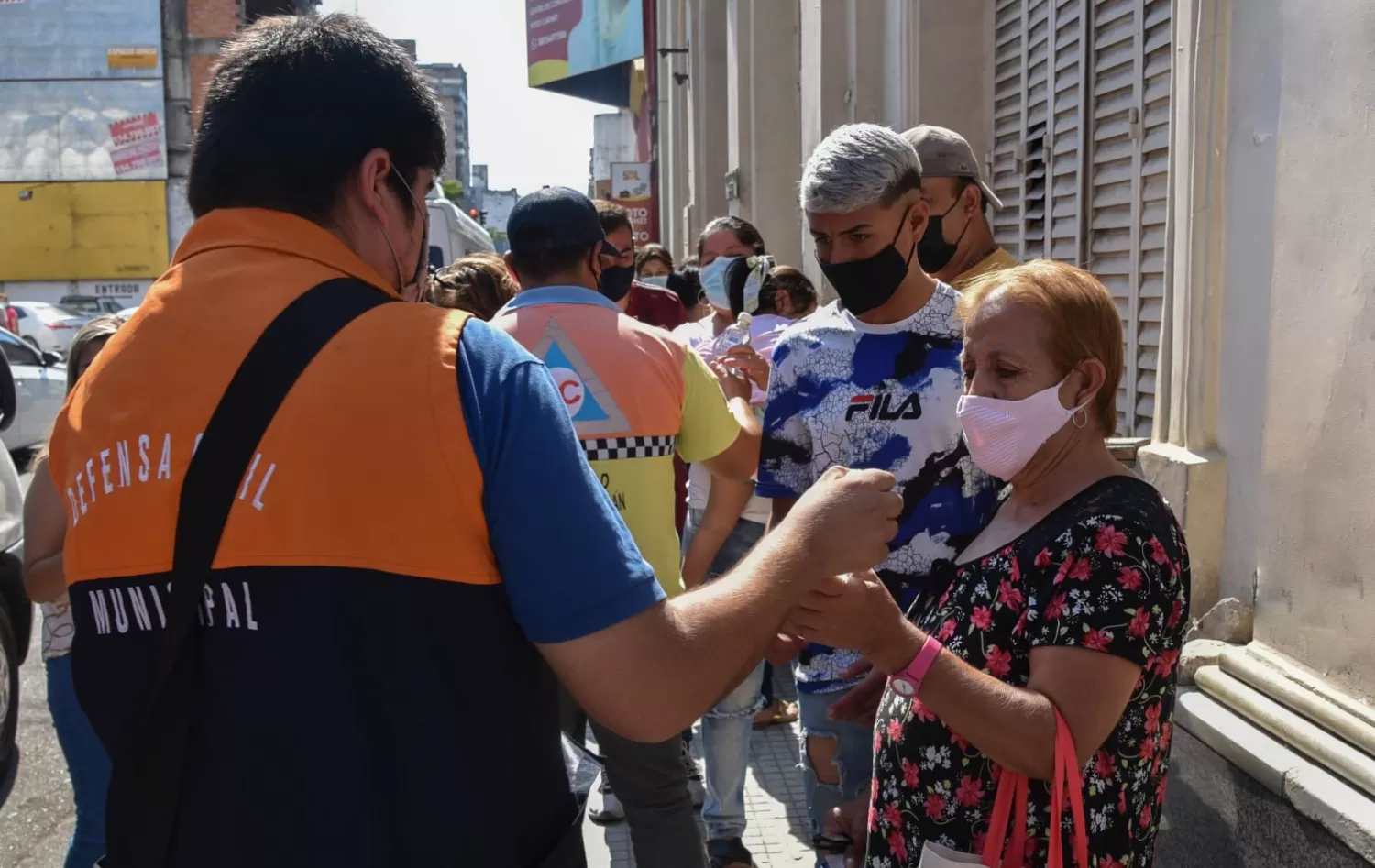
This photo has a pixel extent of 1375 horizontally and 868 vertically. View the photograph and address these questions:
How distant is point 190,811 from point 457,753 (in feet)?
1.06

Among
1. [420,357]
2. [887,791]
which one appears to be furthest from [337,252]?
[887,791]

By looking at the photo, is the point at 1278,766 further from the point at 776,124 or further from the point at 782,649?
the point at 776,124

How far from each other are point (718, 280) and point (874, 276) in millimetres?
2617

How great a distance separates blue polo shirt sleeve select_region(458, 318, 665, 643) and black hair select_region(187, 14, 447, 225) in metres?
0.29

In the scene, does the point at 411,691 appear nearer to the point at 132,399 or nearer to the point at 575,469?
the point at 575,469

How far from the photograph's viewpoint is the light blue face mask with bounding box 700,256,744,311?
17.7 feet

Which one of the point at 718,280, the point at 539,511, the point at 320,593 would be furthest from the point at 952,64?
the point at 320,593

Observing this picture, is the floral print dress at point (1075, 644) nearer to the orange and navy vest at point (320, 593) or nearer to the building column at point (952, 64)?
the orange and navy vest at point (320, 593)

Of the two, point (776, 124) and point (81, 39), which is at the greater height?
point (81, 39)

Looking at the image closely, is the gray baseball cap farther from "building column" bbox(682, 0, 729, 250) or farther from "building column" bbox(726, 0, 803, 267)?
"building column" bbox(682, 0, 729, 250)

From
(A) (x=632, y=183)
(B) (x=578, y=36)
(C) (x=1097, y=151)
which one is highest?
(B) (x=578, y=36)

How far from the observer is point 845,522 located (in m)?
1.76

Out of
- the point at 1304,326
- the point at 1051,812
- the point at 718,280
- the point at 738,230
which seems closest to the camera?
the point at 1051,812

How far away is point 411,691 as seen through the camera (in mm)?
1449
